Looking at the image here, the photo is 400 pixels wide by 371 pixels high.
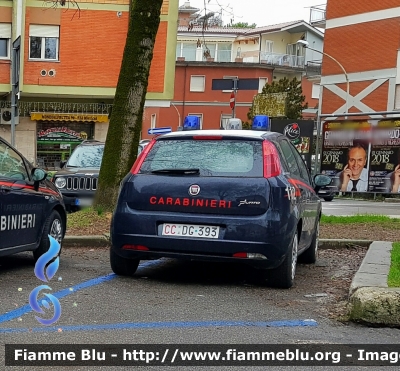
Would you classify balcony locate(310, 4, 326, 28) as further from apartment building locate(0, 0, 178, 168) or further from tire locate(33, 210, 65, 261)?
tire locate(33, 210, 65, 261)

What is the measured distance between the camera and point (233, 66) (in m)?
65.8

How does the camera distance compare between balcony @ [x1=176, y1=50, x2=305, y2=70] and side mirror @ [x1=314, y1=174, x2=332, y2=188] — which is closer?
side mirror @ [x1=314, y1=174, x2=332, y2=188]

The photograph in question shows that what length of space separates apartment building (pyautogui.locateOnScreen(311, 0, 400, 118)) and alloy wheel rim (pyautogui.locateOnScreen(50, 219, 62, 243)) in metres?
31.3

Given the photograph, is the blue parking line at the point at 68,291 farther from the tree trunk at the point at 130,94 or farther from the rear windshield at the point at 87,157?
the rear windshield at the point at 87,157

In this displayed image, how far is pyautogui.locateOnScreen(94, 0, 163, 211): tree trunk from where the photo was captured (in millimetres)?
12531

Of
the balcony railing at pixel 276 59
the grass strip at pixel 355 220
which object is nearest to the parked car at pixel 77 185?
the grass strip at pixel 355 220

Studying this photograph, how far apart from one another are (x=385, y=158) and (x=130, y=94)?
14.8m

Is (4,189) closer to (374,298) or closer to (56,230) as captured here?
(56,230)

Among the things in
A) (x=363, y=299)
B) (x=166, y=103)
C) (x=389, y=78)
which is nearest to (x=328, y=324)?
(x=363, y=299)

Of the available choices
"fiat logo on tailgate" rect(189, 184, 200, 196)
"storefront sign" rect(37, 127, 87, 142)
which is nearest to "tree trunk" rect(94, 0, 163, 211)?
"fiat logo on tailgate" rect(189, 184, 200, 196)

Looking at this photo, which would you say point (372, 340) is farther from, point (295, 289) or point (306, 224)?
point (306, 224)

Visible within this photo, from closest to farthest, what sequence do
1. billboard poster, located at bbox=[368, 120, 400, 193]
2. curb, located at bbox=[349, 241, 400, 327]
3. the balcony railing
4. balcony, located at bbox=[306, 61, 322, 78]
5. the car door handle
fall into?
curb, located at bbox=[349, 241, 400, 327] < the car door handle < billboard poster, located at bbox=[368, 120, 400, 193] < balcony, located at bbox=[306, 61, 322, 78] < the balcony railing

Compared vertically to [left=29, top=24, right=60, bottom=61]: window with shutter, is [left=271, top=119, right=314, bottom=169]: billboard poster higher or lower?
lower

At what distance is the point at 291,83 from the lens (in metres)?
62.1
